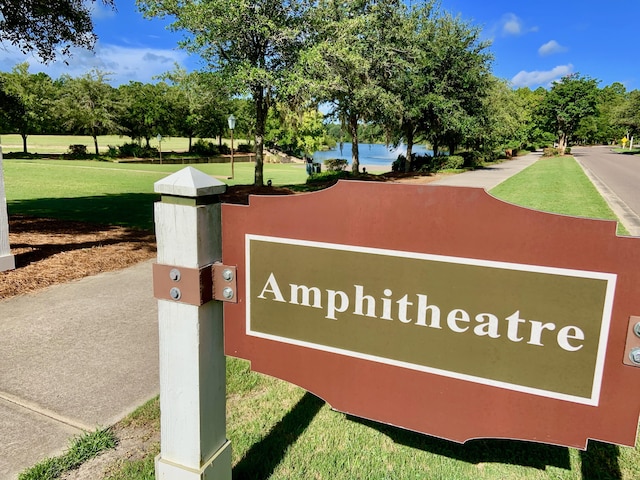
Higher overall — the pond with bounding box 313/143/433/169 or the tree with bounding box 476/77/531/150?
the tree with bounding box 476/77/531/150

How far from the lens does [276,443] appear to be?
2643 millimetres

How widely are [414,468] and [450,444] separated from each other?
39 centimetres

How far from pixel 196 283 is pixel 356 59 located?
14.3 meters

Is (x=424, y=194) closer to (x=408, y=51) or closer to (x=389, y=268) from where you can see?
(x=389, y=268)

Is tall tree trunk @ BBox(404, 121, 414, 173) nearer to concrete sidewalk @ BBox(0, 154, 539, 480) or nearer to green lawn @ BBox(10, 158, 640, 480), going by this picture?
concrete sidewalk @ BBox(0, 154, 539, 480)

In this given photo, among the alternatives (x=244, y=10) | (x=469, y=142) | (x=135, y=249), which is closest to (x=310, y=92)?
(x=244, y=10)

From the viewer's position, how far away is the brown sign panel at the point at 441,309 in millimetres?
1312

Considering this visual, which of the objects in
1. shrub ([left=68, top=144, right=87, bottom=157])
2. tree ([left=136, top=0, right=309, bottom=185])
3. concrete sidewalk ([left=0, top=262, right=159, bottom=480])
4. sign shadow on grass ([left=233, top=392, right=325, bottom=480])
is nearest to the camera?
sign shadow on grass ([left=233, top=392, right=325, bottom=480])

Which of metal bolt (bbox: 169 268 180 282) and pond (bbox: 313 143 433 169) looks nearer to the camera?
metal bolt (bbox: 169 268 180 282)

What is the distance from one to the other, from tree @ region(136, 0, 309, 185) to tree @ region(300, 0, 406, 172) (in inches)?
34.7

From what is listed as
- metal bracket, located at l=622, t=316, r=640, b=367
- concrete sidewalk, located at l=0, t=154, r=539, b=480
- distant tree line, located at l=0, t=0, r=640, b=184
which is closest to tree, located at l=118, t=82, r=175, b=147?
distant tree line, located at l=0, t=0, r=640, b=184

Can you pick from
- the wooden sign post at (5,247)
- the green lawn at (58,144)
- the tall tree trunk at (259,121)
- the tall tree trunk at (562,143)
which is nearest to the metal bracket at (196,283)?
the wooden sign post at (5,247)

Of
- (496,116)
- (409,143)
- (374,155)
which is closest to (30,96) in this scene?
(409,143)

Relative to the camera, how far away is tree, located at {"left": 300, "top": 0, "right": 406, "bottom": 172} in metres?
14.2
